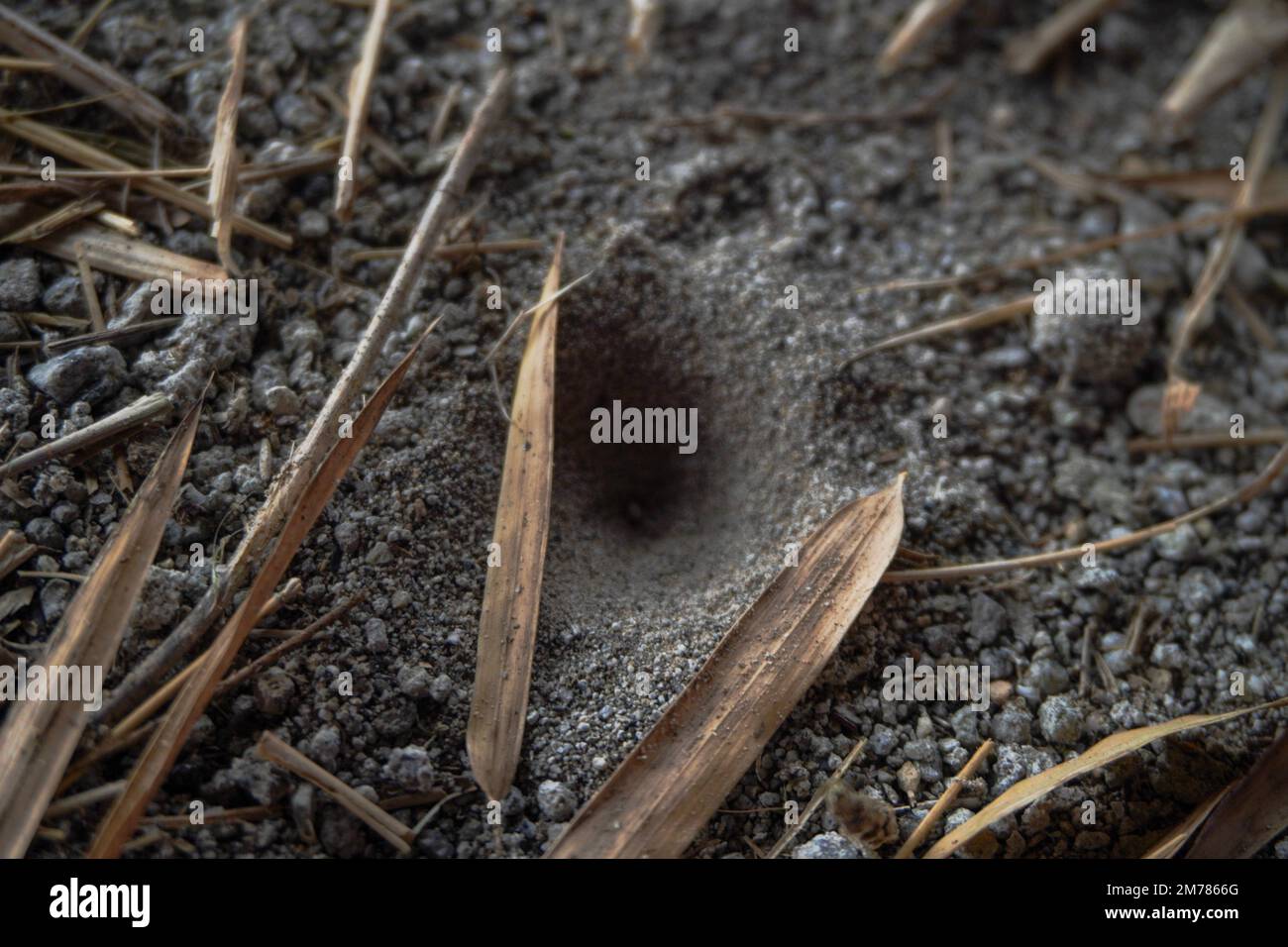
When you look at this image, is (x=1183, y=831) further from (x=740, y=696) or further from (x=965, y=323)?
(x=965, y=323)

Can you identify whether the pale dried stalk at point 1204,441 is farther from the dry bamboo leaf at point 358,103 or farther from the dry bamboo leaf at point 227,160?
the dry bamboo leaf at point 227,160

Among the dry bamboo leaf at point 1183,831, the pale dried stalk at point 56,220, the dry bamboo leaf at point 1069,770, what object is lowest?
the dry bamboo leaf at point 1183,831

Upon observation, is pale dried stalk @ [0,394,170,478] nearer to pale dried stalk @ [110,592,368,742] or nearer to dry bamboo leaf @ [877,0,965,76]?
pale dried stalk @ [110,592,368,742]

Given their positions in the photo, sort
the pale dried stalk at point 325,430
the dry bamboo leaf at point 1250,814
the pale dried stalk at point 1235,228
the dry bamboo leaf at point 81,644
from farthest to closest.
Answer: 1. the pale dried stalk at point 1235,228
2. the dry bamboo leaf at point 1250,814
3. the pale dried stalk at point 325,430
4. the dry bamboo leaf at point 81,644

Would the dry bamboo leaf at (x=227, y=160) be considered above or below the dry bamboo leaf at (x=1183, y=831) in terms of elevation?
above

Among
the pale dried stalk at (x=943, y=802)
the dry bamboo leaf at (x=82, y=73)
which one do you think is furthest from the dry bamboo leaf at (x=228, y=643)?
the pale dried stalk at (x=943, y=802)

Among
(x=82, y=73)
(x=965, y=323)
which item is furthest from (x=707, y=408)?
(x=82, y=73)
